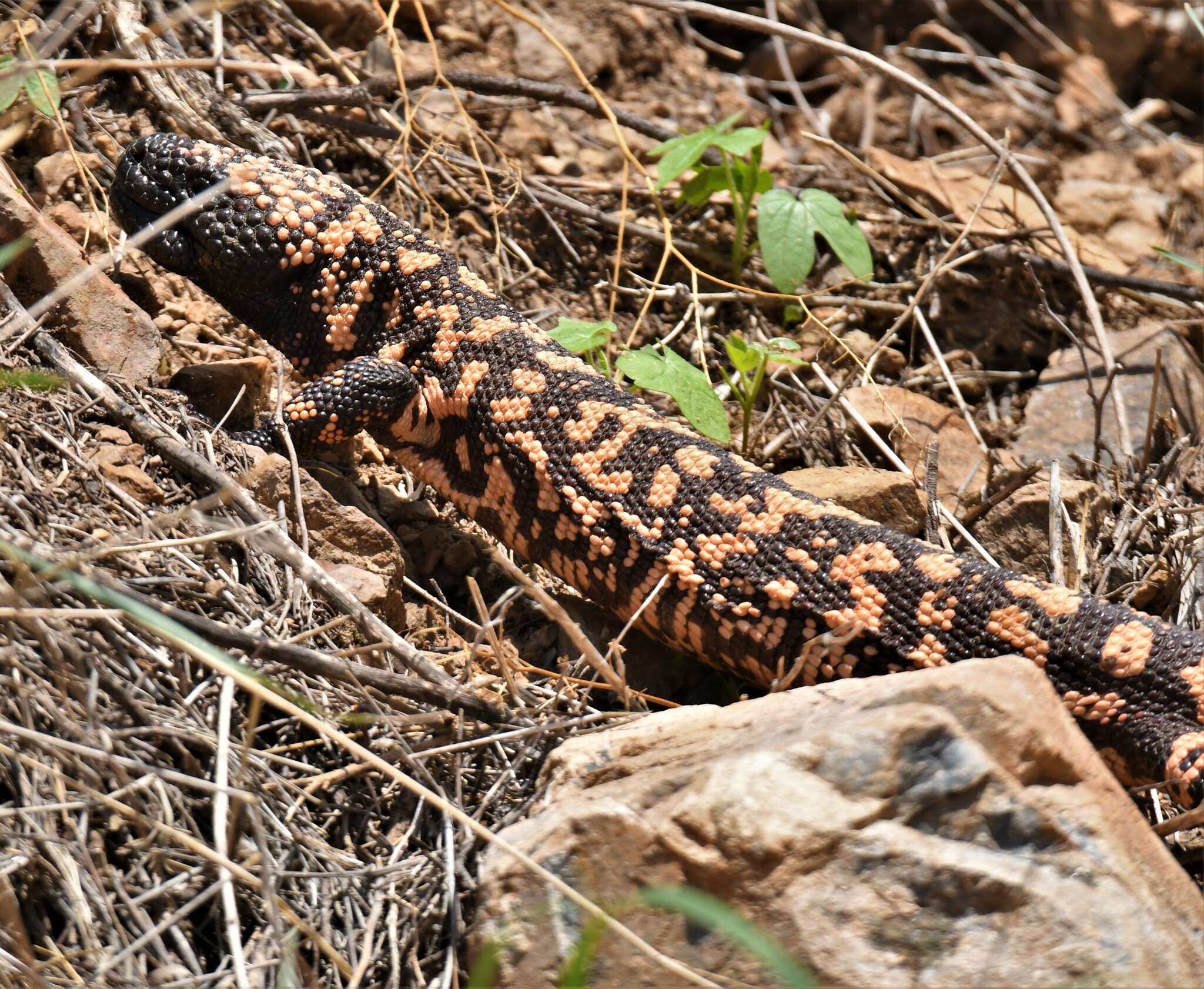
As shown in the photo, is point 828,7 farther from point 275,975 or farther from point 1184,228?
point 275,975

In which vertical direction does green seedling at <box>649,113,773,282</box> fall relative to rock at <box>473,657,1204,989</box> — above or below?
above

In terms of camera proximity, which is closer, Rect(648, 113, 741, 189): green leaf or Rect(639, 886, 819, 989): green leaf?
Rect(639, 886, 819, 989): green leaf

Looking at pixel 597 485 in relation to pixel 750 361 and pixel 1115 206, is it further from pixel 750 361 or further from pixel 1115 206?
pixel 1115 206

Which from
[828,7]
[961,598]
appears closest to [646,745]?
[961,598]

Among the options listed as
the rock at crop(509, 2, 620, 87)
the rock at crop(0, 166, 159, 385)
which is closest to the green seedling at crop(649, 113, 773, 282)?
the rock at crop(509, 2, 620, 87)

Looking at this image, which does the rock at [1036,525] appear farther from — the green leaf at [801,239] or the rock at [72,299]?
the rock at [72,299]

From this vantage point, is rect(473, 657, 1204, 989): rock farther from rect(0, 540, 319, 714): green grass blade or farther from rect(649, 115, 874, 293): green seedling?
rect(649, 115, 874, 293): green seedling
